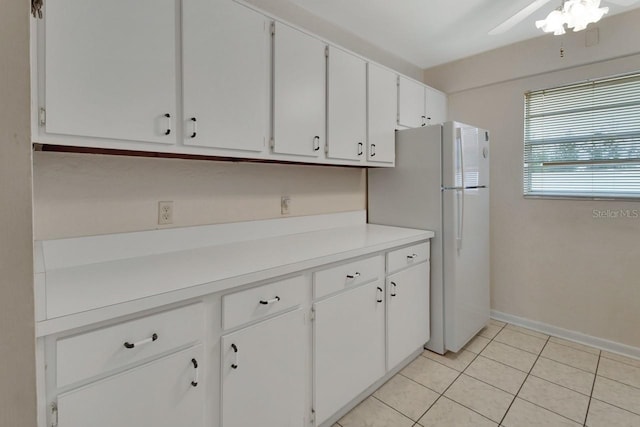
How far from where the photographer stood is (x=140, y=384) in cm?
101

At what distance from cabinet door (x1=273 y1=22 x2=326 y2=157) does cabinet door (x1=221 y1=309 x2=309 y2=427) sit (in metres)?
0.94

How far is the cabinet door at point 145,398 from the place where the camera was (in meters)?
0.91

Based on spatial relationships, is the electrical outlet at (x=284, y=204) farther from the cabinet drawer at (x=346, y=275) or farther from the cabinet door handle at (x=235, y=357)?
the cabinet door handle at (x=235, y=357)

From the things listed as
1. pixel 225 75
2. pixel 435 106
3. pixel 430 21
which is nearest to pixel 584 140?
pixel 435 106

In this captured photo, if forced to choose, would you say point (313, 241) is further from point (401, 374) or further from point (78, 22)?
point (78, 22)

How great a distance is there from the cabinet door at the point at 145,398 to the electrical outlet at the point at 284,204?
1.17 metres

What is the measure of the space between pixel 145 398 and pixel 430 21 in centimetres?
281

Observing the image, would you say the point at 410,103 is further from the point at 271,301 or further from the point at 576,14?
the point at 271,301

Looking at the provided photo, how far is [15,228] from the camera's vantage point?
1.65 ft

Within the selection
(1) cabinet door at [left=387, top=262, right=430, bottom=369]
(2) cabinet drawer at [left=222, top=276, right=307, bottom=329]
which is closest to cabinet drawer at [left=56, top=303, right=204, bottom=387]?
(2) cabinet drawer at [left=222, top=276, right=307, bottom=329]

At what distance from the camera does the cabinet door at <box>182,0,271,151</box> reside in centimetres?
143

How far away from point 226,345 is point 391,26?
250 centimetres

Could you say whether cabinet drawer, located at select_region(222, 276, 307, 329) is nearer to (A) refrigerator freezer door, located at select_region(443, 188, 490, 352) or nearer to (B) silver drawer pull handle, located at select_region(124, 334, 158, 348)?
(B) silver drawer pull handle, located at select_region(124, 334, 158, 348)

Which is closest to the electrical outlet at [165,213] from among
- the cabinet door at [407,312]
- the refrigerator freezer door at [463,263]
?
the cabinet door at [407,312]
